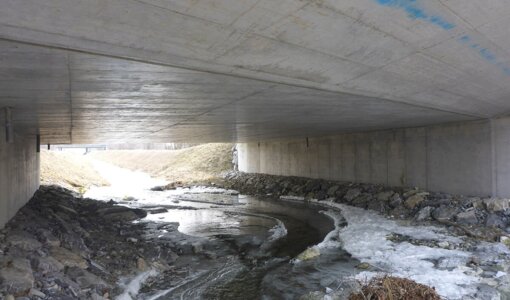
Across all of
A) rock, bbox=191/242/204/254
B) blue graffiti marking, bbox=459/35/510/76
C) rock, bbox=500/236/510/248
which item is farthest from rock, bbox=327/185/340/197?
blue graffiti marking, bbox=459/35/510/76

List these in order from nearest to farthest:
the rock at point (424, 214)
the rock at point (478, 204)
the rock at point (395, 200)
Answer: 1. the rock at point (478, 204)
2. the rock at point (424, 214)
3. the rock at point (395, 200)

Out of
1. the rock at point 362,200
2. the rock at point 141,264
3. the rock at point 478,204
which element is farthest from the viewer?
the rock at point 362,200

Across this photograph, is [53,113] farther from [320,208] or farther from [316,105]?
[320,208]

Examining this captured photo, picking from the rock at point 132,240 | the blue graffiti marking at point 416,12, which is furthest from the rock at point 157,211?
the blue graffiti marking at point 416,12

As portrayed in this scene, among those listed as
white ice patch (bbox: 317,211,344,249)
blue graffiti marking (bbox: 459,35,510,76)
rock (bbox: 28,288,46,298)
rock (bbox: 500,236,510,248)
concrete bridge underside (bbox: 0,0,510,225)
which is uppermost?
blue graffiti marking (bbox: 459,35,510,76)

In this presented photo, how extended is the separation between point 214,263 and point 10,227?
497 centimetres

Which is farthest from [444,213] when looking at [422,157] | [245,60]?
[245,60]

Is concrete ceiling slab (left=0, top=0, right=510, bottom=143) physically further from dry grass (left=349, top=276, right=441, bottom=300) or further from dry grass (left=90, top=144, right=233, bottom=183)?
dry grass (left=90, top=144, right=233, bottom=183)

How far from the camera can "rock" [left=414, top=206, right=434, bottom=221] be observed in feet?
43.4

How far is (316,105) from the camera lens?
9156 mm

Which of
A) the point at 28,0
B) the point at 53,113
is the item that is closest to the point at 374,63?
the point at 28,0

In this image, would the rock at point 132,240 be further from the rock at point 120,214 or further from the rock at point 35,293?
the rock at point 35,293

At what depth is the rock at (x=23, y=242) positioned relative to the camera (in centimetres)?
730

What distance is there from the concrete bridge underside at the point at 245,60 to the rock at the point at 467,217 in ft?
11.0
